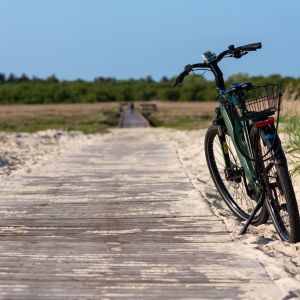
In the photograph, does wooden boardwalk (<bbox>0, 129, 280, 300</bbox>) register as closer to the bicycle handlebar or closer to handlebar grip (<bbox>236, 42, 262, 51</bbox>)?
the bicycle handlebar

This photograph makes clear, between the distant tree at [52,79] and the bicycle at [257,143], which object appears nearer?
the bicycle at [257,143]

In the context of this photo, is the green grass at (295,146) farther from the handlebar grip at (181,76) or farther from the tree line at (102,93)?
the tree line at (102,93)

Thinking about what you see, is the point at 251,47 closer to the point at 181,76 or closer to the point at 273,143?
the point at 181,76

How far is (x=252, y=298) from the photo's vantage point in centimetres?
320

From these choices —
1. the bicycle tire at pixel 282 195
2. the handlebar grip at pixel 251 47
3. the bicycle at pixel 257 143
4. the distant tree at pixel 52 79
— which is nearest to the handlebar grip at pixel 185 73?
the bicycle at pixel 257 143

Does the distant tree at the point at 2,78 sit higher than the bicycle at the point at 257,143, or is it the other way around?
the distant tree at the point at 2,78

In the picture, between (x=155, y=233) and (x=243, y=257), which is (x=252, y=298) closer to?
(x=243, y=257)

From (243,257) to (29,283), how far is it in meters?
1.33

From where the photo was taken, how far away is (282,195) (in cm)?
439

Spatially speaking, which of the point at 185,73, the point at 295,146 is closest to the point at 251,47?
the point at 185,73

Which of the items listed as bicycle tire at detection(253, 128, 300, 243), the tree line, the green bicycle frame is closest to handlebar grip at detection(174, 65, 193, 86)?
the green bicycle frame

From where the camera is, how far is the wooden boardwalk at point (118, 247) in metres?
3.39

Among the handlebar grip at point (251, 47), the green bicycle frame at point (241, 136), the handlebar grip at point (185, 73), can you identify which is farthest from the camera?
the handlebar grip at point (185, 73)

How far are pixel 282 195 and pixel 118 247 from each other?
116 centimetres
